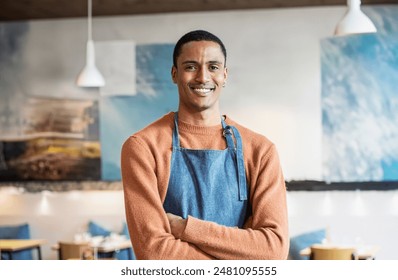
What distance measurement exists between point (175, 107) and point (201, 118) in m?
4.48

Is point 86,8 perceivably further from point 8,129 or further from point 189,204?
point 189,204

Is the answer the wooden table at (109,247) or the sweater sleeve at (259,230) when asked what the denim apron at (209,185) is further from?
the wooden table at (109,247)

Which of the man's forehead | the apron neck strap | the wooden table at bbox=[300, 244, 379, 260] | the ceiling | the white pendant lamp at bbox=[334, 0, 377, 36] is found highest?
the ceiling

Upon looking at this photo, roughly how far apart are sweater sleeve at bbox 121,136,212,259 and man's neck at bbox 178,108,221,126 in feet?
0.37

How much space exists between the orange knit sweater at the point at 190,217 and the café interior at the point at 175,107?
12.3 ft

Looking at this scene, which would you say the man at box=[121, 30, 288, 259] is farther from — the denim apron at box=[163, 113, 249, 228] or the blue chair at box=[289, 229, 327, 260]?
the blue chair at box=[289, 229, 327, 260]

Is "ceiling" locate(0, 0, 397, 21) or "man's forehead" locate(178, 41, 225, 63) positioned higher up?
"ceiling" locate(0, 0, 397, 21)

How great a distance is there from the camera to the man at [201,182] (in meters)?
1.52

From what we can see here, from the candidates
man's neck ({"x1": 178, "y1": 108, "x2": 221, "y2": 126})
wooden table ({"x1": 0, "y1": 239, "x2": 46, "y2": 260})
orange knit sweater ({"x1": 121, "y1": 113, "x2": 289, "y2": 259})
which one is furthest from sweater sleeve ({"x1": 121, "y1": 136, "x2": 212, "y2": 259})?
wooden table ({"x1": 0, "y1": 239, "x2": 46, "y2": 260})

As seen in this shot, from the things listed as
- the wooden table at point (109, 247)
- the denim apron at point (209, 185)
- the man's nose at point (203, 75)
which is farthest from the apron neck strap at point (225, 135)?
the wooden table at point (109, 247)

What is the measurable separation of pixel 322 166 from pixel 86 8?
91.7 inches

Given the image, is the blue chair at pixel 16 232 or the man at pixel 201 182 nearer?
the man at pixel 201 182

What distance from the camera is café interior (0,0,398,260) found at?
5.74 metres
